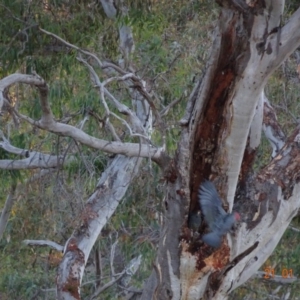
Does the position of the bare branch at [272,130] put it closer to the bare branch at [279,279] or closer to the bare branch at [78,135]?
the bare branch at [78,135]

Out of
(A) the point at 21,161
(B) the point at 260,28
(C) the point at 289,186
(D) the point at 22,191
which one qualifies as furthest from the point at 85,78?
(B) the point at 260,28

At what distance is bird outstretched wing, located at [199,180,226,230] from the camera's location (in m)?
4.15

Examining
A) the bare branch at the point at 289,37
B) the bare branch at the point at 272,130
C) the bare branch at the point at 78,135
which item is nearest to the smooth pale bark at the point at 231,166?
the bare branch at the point at 289,37

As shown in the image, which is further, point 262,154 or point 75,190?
point 262,154

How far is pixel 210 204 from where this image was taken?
419 cm

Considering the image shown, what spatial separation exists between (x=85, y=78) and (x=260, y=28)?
2.98 m

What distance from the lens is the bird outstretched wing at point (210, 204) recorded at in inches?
163

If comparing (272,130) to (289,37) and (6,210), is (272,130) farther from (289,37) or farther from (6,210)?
(6,210)

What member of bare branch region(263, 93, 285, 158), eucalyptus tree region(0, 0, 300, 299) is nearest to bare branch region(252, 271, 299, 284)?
bare branch region(263, 93, 285, 158)

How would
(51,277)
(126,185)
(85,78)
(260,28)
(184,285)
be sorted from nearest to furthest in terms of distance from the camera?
(260,28) → (184,285) → (126,185) → (85,78) → (51,277)

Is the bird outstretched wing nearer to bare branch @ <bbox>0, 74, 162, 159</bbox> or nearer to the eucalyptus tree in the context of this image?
the eucalyptus tree

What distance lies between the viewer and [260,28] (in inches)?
155

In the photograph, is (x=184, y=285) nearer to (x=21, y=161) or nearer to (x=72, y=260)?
(x=72, y=260)

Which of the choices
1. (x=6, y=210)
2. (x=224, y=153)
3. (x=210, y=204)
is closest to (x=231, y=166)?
(x=224, y=153)
